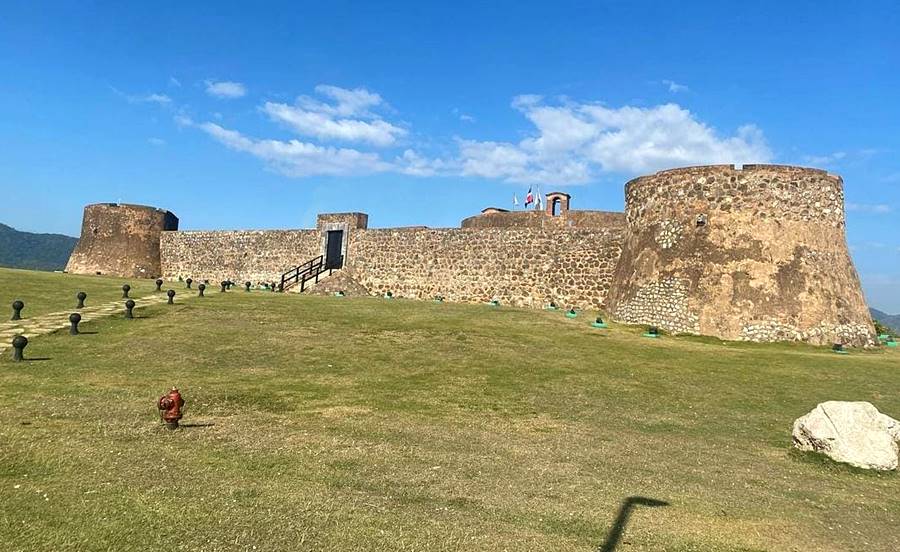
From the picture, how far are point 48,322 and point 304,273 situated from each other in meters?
14.3

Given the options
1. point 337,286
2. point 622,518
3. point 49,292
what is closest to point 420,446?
point 622,518

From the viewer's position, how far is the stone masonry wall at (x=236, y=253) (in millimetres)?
31156

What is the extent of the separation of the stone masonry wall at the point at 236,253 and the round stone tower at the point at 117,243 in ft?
3.28

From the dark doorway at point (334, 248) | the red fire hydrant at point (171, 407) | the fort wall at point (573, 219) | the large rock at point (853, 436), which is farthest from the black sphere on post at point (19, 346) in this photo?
the dark doorway at point (334, 248)

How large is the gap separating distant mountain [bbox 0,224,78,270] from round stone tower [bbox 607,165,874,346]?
81.7 m

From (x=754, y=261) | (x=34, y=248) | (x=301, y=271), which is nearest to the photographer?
(x=754, y=261)

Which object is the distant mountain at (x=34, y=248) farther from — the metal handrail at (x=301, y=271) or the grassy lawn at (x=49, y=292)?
the grassy lawn at (x=49, y=292)

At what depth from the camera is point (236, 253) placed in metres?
33.1

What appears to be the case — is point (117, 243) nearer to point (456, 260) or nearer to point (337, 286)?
point (337, 286)

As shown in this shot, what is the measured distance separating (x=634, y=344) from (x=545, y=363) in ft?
12.4

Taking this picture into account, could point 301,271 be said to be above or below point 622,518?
above

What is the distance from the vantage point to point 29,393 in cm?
874

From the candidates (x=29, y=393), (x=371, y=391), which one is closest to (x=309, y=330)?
(x=371, y=391)

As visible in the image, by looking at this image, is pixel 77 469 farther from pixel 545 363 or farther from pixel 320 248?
pixel 320 248
